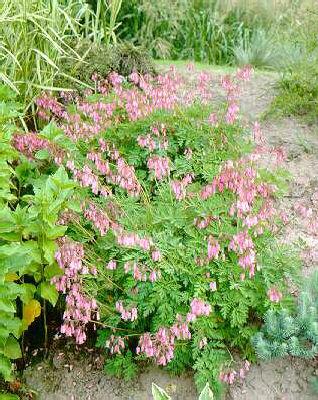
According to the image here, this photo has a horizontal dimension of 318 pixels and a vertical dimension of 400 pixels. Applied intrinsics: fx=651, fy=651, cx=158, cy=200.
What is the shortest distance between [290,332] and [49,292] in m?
1.17

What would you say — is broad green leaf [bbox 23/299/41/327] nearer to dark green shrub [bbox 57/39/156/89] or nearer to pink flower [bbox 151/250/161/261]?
pink flower [bbox 151/250/161/261]

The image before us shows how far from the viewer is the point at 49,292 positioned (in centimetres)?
313

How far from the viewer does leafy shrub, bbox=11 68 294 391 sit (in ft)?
9.92

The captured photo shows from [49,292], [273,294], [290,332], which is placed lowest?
[290,332]

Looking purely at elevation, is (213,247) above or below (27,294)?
above

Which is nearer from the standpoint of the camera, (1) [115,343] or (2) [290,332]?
(2) [290,332]

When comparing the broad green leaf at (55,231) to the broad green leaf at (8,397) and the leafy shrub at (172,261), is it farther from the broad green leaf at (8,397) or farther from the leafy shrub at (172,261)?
the broad green leaf at (8,397)

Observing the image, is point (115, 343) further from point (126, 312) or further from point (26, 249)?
point (26, 249)

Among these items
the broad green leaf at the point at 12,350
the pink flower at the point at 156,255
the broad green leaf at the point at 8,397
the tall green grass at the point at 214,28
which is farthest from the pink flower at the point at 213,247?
the tall green grass at the point at 214,28

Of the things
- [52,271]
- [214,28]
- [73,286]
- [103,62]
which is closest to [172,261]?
[73,286]

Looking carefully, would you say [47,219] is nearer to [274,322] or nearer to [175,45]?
[274,322]

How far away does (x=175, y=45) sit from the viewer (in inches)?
324

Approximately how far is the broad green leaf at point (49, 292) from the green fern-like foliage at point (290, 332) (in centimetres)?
98

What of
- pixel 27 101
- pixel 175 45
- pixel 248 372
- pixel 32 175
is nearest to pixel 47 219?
pixel 32 175
